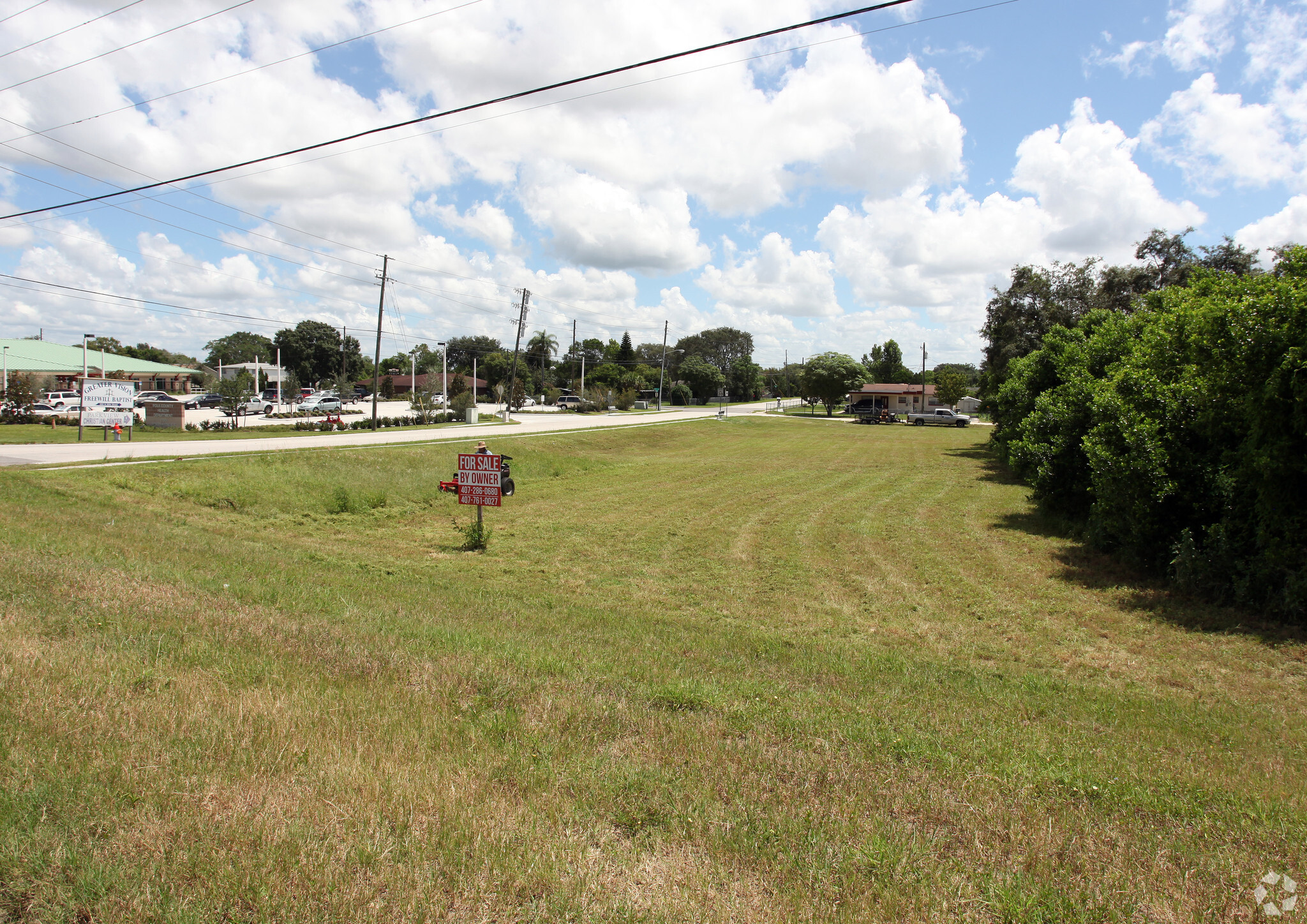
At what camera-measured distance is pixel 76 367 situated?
8788 centimetres

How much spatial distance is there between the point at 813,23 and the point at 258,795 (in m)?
10.2

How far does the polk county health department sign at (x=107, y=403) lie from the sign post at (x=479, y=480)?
22784 millimetres

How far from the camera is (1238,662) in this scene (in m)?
8.38

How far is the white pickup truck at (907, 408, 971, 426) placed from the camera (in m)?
71.9

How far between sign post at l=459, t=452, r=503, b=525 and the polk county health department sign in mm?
22784

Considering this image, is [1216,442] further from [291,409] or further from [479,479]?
[291,409]

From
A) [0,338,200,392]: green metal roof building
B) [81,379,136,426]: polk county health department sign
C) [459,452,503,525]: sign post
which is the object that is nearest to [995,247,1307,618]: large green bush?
[459,452,503,525]: sign post

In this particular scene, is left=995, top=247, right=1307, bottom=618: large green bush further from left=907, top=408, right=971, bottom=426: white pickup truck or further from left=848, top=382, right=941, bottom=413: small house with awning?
left=848, top=382, right=941, bottom=413: small house with awning

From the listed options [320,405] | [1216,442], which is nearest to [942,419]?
[320,405]

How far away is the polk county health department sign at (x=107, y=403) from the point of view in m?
30.0

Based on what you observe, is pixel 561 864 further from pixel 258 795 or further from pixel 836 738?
pixel 836 738

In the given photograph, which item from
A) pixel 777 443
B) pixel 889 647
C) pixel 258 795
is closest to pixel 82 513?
pixel 258 795

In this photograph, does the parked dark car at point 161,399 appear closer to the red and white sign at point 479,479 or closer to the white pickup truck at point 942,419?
the red and white sign at point 479,479

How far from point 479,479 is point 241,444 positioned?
58.8ft
